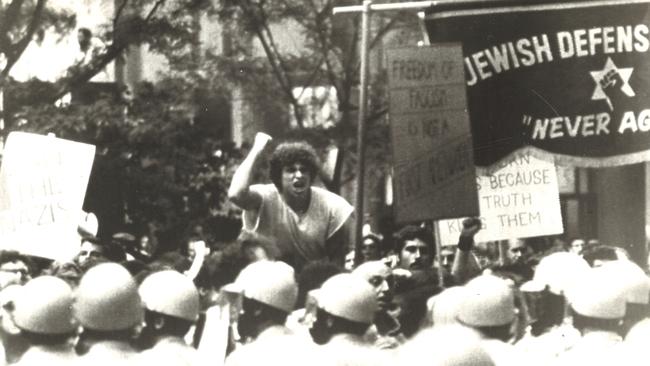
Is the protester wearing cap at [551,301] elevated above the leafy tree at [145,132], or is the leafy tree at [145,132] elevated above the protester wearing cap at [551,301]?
the leafy tree at [145,132]

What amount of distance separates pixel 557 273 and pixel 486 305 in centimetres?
185

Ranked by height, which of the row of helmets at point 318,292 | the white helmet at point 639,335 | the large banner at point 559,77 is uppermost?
the large banner at point 559,77

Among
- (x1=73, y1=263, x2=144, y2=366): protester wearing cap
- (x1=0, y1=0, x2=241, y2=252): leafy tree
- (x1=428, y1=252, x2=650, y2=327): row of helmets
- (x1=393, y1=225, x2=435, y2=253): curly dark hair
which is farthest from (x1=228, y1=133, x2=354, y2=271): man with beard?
(x1=0, y1=0, x2=241, y2=252): leafy tree

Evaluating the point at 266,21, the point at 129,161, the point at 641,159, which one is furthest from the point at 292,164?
the point at 266,21

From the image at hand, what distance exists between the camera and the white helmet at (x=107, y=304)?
605cm

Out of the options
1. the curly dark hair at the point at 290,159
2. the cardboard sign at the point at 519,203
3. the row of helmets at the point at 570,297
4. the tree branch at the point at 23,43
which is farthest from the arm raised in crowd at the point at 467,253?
the tree branch at the point at 23,43

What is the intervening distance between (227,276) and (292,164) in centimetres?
85

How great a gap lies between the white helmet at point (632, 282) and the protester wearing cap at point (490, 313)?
25.7 inches

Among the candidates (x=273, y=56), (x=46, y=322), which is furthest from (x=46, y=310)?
(x=273, y=56)

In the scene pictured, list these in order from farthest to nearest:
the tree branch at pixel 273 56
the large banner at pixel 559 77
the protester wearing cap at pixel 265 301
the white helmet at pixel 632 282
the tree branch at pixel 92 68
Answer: the tree branch at pixel 273 56, the tree branch at pixel 92 68, the large banner at pixel 559 77, the white helmet at pixel 632 282, the protester wearing cap at pixel 265 301

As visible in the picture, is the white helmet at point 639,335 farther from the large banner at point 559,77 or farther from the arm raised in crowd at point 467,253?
the large banner at point 559,77

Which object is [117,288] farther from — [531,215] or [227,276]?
[531,215]

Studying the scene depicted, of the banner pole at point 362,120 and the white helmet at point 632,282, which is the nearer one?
the white helmet at point 632,282

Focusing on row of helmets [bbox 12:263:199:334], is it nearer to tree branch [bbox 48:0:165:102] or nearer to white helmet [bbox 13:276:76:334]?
white helmet [bbox 13:276:76:334]
